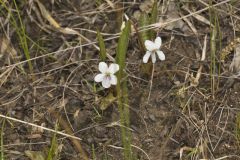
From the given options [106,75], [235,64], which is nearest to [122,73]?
[106,75]

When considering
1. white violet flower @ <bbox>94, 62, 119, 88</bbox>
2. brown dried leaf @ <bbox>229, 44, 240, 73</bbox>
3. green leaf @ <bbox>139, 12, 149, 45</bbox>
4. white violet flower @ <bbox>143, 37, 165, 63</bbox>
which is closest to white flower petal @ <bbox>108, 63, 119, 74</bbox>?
white violet flower @ <bbox>94, 62, 119, 88</bbox>

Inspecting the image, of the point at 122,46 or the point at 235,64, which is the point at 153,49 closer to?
the point at 122,46

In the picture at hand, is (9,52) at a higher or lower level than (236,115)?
higher

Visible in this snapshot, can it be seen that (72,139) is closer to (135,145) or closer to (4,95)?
(135,145)

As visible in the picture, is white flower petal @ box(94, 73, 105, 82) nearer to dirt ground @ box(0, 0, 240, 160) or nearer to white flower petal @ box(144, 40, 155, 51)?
dirt ground @ box(0, 0, 240, 160)

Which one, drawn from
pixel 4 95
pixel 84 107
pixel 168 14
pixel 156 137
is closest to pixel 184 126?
pixel 156 137

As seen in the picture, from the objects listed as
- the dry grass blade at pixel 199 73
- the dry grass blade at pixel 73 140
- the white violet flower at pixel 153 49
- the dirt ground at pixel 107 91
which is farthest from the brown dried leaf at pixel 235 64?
the dry grass blade at pixel 73 140

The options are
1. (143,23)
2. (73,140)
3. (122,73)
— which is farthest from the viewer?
(143,23)
